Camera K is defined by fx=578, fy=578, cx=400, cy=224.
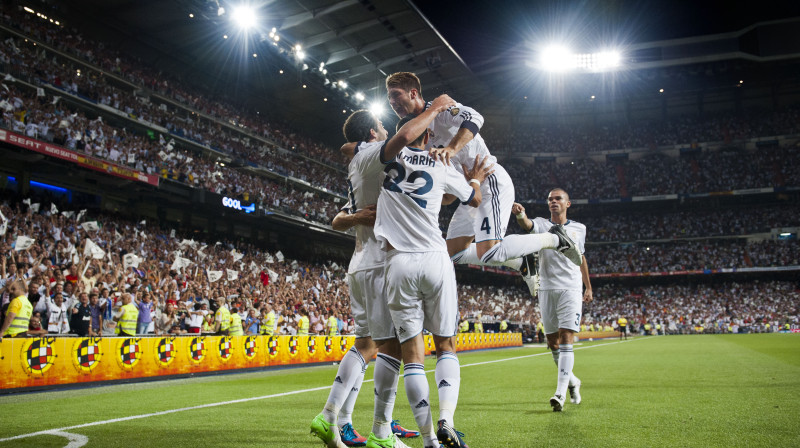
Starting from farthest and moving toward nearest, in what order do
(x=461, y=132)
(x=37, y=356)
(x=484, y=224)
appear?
1. (x=37, y=356)
2. (x=484, y=224)
3. (x=461, y=132)

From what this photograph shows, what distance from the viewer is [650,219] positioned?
5972 centimetres

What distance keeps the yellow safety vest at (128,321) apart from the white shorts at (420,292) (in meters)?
11.5

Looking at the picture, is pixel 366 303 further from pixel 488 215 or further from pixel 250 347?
pixel 250 347

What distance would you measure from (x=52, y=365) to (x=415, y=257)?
9559mm

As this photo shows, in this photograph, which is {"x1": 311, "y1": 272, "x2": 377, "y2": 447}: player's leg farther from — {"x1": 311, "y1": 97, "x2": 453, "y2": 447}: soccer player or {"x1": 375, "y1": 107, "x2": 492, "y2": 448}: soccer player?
{"x1": 375, "y1": 107, "x2": 492, "y2": 448}: soccer player

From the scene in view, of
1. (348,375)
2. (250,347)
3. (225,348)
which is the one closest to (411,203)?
(348,375)

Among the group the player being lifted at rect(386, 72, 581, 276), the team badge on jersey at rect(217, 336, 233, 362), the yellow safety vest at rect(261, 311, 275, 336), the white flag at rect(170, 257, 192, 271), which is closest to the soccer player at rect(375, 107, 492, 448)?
the player being lifted at rect(386, 72, 581, 276)

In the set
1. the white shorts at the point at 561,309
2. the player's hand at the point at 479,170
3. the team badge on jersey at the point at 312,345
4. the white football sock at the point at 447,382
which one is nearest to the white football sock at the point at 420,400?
the white football sock at the point at 447,382

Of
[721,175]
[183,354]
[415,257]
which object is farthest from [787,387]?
[721,175]

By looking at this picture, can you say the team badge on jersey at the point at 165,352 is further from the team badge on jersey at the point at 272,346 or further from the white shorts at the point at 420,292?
the white shorts at the point at 420,292

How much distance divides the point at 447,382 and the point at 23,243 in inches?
666

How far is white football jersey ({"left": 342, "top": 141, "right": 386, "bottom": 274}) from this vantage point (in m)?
4.19

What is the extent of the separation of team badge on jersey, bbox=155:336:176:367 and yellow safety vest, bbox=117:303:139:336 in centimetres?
107

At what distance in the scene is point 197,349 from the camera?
13852 millimetres
